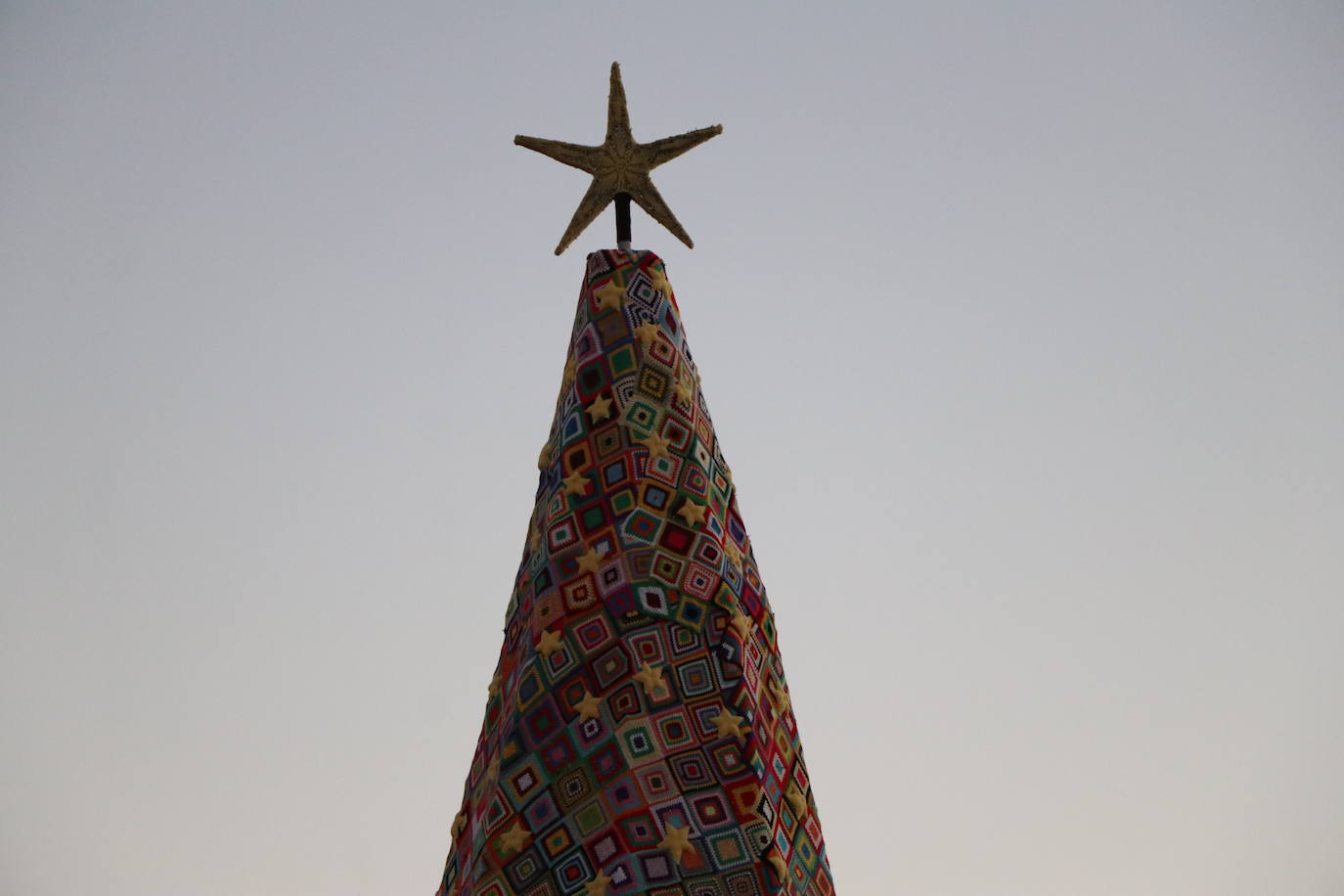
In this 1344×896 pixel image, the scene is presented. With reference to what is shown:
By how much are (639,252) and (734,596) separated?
93cm

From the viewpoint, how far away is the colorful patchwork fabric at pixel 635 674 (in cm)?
299

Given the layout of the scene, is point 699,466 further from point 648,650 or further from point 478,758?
point 478,758

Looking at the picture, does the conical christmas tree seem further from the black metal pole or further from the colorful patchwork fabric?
the black metal pole

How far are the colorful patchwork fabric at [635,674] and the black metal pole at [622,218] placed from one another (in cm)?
12

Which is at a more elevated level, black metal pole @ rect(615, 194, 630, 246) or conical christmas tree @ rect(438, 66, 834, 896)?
black metal pole @ rect(615, 194, 630, 246)

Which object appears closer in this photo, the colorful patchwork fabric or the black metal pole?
the colorful patchwork fabric

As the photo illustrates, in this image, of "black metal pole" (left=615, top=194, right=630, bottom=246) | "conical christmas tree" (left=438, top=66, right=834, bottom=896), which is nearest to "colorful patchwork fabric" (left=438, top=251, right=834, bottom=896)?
"conical christmas tree" (left=438, top=66, right=834, bottom=896)

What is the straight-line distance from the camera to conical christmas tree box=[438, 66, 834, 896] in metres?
2.99

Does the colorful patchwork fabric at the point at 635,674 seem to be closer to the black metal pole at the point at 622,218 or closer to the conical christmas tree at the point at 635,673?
the conical christmas tree at the point at 635,673

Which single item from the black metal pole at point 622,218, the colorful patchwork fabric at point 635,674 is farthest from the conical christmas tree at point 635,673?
the black metal pole at point 622,218

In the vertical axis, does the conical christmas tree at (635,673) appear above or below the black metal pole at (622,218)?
below

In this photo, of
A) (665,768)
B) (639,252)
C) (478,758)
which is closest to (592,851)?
(665,768)

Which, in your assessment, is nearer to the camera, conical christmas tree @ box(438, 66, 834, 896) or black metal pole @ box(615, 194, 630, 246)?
conical christmas tree @ box(438, 66, 834, 896)

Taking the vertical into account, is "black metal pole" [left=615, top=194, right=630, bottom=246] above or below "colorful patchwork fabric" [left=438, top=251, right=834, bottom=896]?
above
